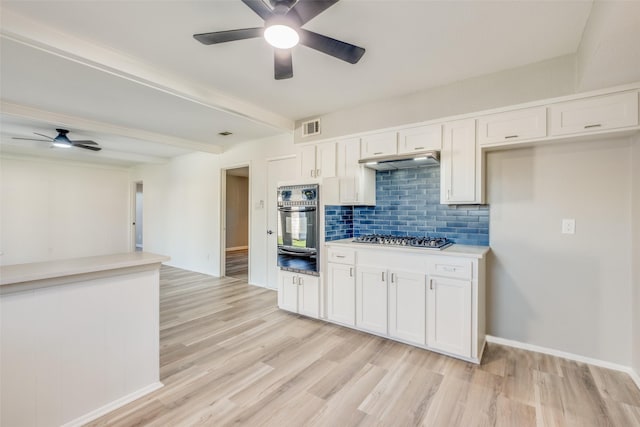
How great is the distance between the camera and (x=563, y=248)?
2.51 metres

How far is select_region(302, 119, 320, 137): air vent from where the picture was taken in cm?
379

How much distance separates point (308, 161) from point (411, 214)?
4.90ft

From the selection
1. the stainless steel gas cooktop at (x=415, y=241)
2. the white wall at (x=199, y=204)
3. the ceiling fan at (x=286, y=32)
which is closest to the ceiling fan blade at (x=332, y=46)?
the ceiling fan at (x=286, y=32)

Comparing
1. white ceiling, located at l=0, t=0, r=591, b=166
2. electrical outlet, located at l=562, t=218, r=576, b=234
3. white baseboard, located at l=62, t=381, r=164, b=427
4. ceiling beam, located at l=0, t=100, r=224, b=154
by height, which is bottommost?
white baseboard, located at l=62, t=381, r=164, b=427

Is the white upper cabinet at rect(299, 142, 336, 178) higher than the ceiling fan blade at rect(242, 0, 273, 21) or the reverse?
the reverse

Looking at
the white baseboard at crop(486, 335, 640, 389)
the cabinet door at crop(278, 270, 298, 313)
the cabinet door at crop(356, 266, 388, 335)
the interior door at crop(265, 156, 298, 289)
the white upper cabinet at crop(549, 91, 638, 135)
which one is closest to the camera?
the white upper cabinet at crop(549, 91, 638, 135)

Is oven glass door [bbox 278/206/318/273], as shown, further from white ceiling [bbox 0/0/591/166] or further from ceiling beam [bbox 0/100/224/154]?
ceiling beam [bbox 0/100/224/154]

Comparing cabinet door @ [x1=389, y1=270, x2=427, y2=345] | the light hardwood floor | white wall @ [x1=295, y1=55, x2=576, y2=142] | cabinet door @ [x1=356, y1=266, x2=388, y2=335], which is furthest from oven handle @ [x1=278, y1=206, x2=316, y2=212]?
the light hardwood floor

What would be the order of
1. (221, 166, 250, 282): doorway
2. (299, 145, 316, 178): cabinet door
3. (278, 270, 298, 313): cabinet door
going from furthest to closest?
(221, 166, 250, 282): doorway → (299, 145, 316, 178): cabinet door → (278, 270, 298, 313): cabinet door

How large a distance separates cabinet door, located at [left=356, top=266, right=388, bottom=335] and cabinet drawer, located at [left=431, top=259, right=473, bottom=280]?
19.8 inches

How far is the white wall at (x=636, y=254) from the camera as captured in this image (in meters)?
2.14

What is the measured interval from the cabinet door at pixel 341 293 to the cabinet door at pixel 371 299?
0.07 meters

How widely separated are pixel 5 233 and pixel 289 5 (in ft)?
25.6

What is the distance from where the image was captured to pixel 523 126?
243 cm
